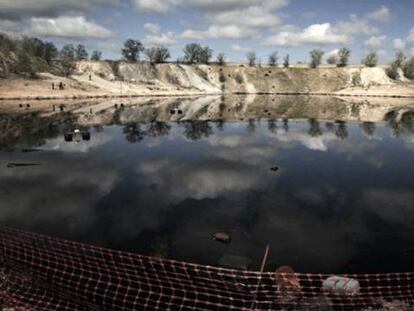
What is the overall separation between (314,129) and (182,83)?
11195 centimetres

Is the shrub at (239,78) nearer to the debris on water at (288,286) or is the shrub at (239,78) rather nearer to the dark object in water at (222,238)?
the dark object in water at (222,238)

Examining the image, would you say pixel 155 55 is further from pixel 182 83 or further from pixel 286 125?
pixel 286 125

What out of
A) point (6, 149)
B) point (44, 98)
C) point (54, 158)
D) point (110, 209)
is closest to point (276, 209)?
point (110, 209)

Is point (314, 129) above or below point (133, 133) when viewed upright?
above

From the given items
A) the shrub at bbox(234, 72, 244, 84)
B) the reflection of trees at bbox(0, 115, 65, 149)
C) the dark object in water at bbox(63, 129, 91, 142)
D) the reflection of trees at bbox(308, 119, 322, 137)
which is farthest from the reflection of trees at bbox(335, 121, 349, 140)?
the shrub at bbox(234, 72, 244, 84)

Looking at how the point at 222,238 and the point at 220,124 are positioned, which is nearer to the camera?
the point at 222,238

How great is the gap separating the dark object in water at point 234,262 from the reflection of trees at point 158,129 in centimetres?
3708

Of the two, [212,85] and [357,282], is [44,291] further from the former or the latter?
[212,85]

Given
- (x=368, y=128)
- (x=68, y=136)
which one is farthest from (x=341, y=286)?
(x=368, y=128)

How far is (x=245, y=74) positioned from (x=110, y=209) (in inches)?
6947

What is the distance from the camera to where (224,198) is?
88.3 feet

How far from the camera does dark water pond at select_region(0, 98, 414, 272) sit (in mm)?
19453

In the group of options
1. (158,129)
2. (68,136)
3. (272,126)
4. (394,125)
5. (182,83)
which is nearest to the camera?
(68,136)

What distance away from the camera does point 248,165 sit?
120 feet
